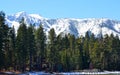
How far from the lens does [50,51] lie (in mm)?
131750

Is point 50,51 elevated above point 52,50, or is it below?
below

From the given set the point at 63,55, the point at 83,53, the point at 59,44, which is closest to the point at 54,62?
the point at 63,55

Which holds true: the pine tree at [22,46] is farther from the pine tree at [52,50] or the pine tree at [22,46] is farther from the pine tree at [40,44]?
the pine tree at [52,50]

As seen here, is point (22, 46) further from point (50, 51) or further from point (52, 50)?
point (52, 50)

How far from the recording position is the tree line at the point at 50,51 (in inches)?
4272

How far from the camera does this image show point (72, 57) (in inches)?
5591

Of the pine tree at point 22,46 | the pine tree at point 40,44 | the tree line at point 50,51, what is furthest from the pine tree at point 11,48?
the pine tree at point 40,44

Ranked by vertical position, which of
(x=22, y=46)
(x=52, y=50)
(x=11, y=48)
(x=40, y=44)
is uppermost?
(x=40, y=44)

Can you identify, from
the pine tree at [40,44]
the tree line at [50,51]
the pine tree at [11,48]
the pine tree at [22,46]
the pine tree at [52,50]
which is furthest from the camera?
the pine tree at [40,44]

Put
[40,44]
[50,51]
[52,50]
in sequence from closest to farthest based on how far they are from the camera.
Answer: [50,51] < [52,50] < [40,44]

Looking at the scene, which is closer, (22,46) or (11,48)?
(11,48)

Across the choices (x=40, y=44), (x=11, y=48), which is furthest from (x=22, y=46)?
(x=40, y=44)

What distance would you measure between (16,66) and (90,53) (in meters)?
47.1

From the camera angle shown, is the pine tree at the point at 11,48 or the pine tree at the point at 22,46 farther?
the pine tree at the point at 22,46
